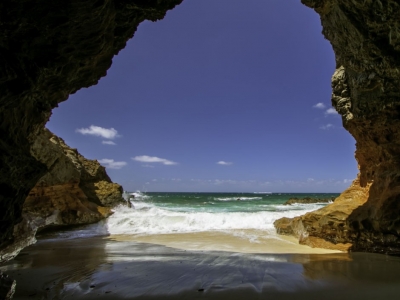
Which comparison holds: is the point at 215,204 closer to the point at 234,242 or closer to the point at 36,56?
the point at 234,242

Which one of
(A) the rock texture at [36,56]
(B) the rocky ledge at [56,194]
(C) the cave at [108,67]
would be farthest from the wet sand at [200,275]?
(B) the rocky ledge at [56,194]

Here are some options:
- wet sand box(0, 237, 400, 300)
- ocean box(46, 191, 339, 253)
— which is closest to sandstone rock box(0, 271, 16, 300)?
wet sand box(0, 237, 400, 300)

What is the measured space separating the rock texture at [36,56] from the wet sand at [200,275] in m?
1.50

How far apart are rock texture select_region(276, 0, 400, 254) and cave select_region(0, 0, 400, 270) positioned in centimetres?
3

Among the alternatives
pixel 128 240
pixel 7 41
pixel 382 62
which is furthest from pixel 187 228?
pixel 7 41

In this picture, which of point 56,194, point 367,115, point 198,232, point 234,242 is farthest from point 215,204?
point 367,115

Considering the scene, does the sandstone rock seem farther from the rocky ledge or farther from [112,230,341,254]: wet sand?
the rocky ledge

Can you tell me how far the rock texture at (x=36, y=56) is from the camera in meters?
3.40

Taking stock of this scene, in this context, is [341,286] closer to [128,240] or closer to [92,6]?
[92,6]

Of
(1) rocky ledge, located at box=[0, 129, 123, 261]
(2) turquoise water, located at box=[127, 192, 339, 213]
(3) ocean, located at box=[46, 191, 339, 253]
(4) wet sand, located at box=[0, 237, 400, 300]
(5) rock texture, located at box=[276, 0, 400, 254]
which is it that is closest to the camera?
(4) wet sand, located at box=[0, 237, 400, 300]

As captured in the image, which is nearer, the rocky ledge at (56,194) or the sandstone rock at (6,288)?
the sandstone rock at (6,288)

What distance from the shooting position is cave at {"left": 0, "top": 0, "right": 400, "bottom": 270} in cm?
358

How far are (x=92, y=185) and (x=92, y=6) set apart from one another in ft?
49.0

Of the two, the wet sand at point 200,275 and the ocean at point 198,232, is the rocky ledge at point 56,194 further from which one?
the wet sand at point 200,275
